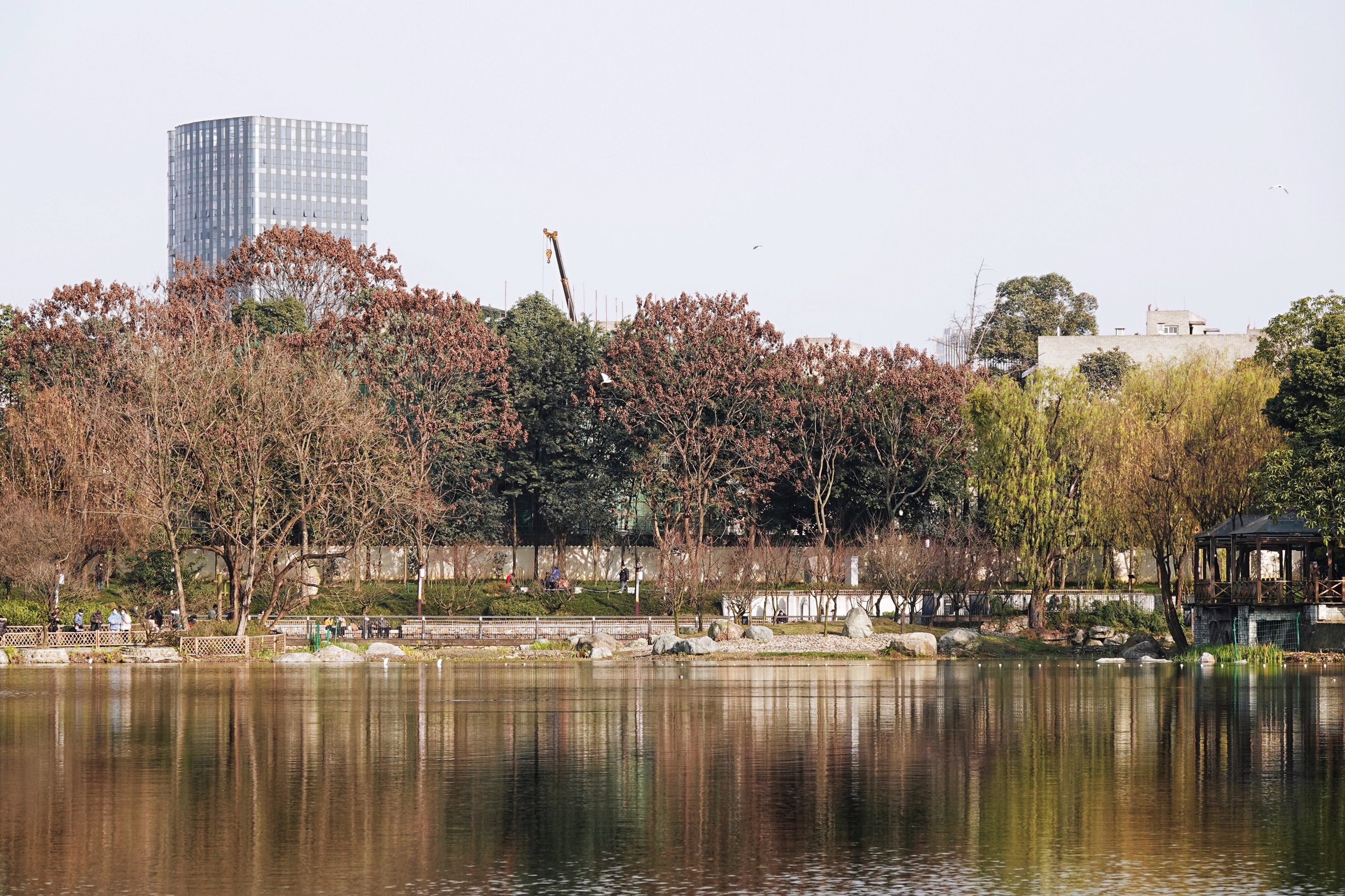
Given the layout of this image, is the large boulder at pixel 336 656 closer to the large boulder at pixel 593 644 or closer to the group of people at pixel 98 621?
the group of people at pixel 98 621

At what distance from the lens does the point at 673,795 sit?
19156mm

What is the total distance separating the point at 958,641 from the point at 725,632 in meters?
8.94

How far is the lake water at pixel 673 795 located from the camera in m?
14.4

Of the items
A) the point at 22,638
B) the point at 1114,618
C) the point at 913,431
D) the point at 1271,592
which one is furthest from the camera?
the point at 913,431

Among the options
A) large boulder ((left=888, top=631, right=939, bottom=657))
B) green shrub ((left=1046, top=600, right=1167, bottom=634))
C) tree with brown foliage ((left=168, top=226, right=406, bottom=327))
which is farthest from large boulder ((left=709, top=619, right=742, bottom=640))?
tree with brown foliage ((left=168, top=226, right=406, bottom=327))

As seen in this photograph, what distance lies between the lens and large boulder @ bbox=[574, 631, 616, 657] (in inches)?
2244

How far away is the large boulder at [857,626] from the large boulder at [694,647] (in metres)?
7.22

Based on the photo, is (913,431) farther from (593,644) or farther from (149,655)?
(149,655)

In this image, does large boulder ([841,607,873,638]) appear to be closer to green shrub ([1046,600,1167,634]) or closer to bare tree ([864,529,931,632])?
bare tree ([864,529,931,632])

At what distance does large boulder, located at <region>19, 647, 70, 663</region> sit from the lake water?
18.3m

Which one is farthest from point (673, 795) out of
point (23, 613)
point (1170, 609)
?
point (23, 613)

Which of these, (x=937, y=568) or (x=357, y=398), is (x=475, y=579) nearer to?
(x=357, y=398)

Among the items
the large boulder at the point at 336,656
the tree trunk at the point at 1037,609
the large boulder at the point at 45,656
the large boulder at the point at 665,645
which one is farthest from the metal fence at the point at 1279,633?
the large boulder at the point at 45,656

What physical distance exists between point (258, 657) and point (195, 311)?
84.1ft
